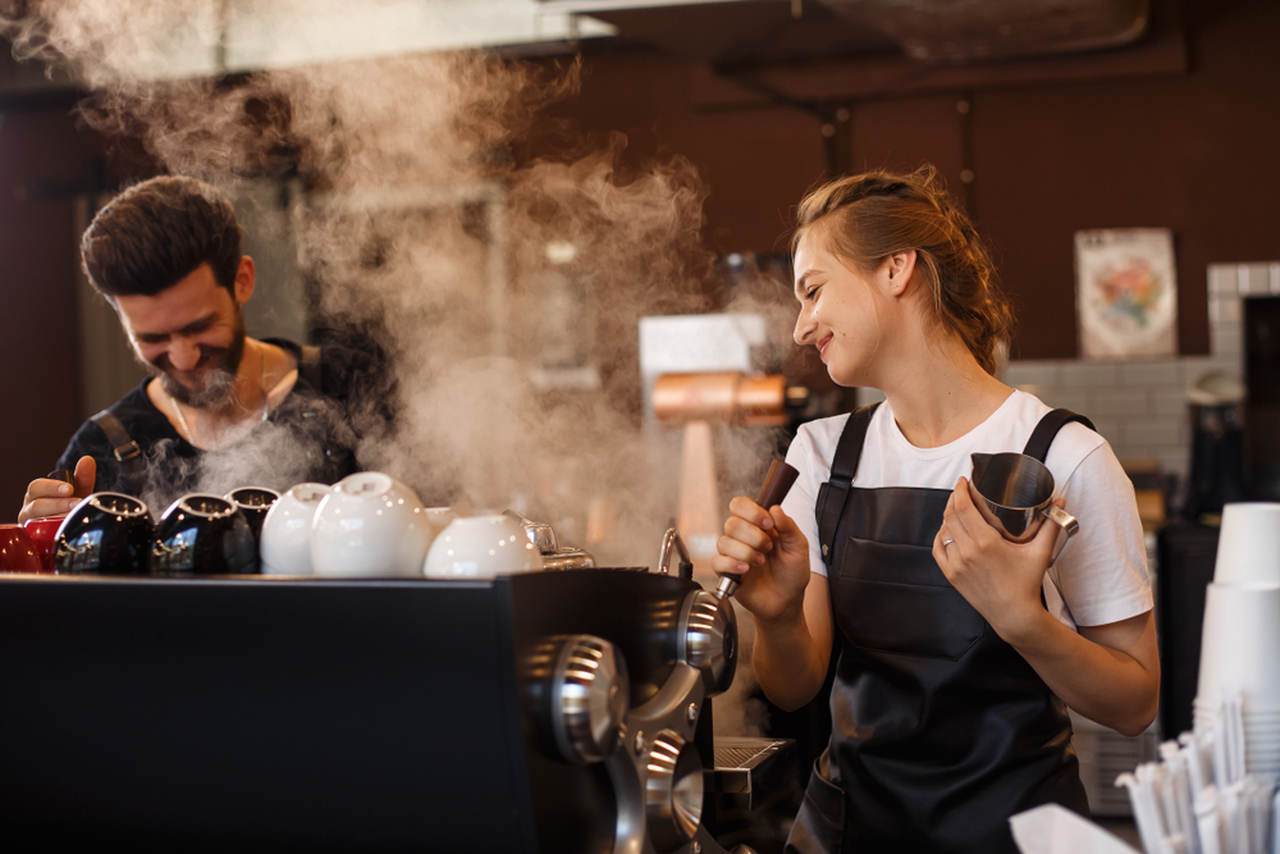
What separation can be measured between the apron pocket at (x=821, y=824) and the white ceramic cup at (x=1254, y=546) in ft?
2.13

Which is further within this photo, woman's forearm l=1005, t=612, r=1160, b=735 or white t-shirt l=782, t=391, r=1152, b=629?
white t-shirt l=782, t=391, r=1152, b=629

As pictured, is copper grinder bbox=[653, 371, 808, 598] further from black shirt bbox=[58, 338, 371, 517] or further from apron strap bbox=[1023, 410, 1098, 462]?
apron strap bbox=[1023, 410, 1098, 462]

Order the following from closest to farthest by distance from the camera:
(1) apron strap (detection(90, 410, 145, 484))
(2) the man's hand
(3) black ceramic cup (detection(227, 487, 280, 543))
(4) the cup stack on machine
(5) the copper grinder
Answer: (4) the cup stack on machine
(3) black ceramic cup (detection(227, 487, 280, 543))
(2) the man's hand
(1) apron strap (detection(90, 410, 145, 484))
(5) the copper grinder

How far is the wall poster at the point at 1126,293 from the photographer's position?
15.6ft

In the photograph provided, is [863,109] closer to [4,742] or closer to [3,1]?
[3,1]

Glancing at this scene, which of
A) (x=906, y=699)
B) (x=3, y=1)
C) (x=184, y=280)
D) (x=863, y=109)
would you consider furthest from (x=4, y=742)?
(x=863, y=109)

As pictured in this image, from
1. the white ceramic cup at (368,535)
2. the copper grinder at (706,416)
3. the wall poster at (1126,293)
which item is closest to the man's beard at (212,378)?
the white ceramic cup at (368,535)

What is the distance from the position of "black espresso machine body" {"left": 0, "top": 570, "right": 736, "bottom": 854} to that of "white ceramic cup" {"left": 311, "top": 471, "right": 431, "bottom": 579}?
0.04 metres

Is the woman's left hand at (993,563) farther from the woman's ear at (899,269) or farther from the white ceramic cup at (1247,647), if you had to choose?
the woman's ear at (899,269)

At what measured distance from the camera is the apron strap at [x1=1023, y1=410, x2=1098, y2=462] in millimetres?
1386

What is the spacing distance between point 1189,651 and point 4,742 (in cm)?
383

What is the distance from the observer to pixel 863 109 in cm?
509

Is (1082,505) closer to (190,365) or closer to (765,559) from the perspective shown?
(765,559)

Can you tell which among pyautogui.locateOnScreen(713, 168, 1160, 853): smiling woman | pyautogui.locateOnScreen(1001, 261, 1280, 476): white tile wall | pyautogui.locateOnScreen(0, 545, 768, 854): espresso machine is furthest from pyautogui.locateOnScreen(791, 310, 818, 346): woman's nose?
pyautogui.locateOnScreen(1001, 261, 1280, 476): white tile wall
